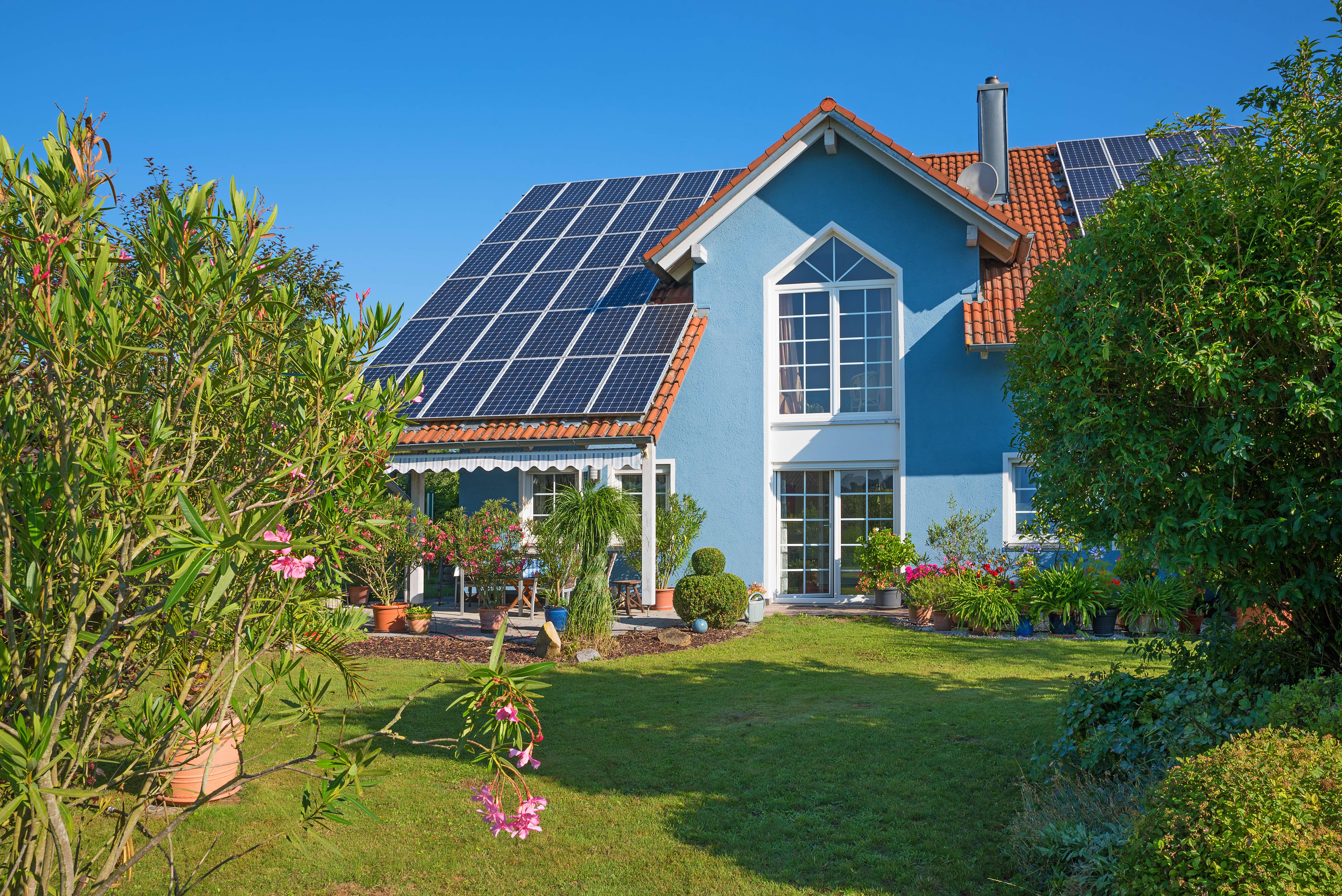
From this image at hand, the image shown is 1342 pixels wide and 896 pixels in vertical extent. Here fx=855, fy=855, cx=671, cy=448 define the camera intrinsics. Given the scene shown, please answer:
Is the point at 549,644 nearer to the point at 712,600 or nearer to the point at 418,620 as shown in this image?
the point at 712,600

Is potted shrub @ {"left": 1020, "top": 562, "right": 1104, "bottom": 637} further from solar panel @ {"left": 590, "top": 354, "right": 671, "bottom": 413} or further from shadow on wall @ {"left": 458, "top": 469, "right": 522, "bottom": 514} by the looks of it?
shadow on wall @ {"left": 458, "top": 469, "right": 522, "bottom": 514}

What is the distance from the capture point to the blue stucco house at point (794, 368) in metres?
15.5

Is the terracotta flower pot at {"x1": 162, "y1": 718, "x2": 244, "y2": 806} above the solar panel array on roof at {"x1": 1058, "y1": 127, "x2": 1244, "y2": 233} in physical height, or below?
below

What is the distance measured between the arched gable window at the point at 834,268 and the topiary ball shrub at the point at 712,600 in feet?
21.1

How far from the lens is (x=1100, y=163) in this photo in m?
19.0

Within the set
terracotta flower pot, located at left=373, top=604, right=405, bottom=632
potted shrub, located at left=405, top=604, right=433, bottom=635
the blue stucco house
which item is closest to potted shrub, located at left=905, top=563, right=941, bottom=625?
the blue stucco house

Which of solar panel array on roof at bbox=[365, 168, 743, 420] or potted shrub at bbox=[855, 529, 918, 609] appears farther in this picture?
solar panel array on roof at bbox=[365, 168, 743, 420]

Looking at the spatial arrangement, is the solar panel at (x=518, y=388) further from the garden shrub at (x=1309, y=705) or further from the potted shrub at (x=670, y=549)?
the garden shrub at (x=1309, y=705)

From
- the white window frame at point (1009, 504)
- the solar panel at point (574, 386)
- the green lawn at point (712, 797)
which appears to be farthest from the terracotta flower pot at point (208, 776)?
the white window frame at point (1009, 504)

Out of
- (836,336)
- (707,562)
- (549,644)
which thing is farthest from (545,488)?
(836,336)

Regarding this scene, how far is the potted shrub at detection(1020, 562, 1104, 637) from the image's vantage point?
12891 millimetres

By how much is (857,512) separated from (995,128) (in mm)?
8794

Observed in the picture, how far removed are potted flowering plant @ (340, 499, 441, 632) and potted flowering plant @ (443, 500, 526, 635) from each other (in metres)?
0.48

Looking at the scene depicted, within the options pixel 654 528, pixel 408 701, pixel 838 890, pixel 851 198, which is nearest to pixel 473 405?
pixel 654 528
